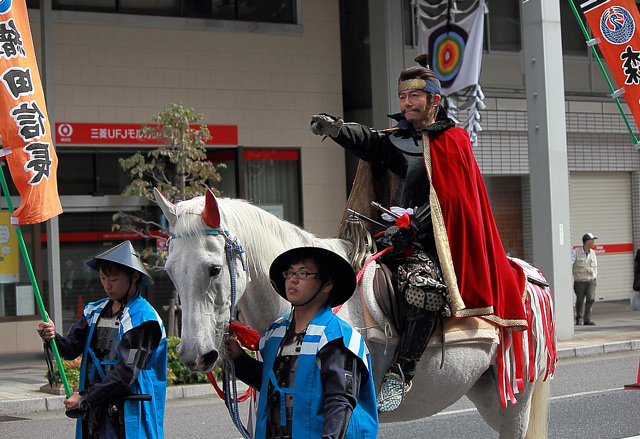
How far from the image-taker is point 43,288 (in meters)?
16.5

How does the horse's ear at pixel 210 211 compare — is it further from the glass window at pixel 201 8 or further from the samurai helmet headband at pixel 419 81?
the glass window at pixel 201 8

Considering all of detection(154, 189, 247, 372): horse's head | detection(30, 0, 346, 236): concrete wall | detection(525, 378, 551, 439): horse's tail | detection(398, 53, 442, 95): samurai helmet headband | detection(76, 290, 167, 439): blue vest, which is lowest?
detection(525, 378, 551, 439): horse's tail

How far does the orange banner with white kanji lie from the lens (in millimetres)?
6062

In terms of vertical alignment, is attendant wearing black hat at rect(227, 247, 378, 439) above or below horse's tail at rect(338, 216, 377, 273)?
below

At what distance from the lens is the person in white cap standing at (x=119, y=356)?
461 centimetres

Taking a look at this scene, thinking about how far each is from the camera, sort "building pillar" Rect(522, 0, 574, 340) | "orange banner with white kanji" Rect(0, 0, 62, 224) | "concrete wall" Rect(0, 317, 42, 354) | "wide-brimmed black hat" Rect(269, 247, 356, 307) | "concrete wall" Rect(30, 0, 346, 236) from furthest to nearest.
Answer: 1. "concrete wall" Rect(30, 0, 346, 236)
2. "concrete wall" Rect(0, 317, 42, 354)
3. "building pillar" Rect(522, 0, 574, 340)
4. "orange banner with white kanji" Rect(0, 0, 62, 224)
5. "wide-brimmed black hat" Rect(269, 247, 356, 307)

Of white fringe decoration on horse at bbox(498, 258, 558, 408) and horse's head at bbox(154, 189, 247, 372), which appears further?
white fringe decoration on horse at bbox(498, 258, 558, 408)

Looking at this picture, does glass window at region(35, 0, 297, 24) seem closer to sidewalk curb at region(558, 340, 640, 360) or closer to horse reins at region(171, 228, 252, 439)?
sidewalk curb at region(558, 340, 640, 360)

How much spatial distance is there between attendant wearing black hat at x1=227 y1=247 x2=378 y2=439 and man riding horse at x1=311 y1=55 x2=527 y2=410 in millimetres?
1141

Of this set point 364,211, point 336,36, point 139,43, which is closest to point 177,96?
point 139,43

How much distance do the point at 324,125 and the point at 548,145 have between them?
11.6 meters

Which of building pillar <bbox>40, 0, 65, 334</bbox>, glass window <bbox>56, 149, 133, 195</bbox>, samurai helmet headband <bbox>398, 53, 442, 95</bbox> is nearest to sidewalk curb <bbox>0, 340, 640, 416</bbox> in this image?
building pillar <bbox>40, 0, 65, 334</bbox>

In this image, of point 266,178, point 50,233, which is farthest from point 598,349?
point 50,233

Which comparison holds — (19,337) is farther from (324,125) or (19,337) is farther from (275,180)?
(324,125)
